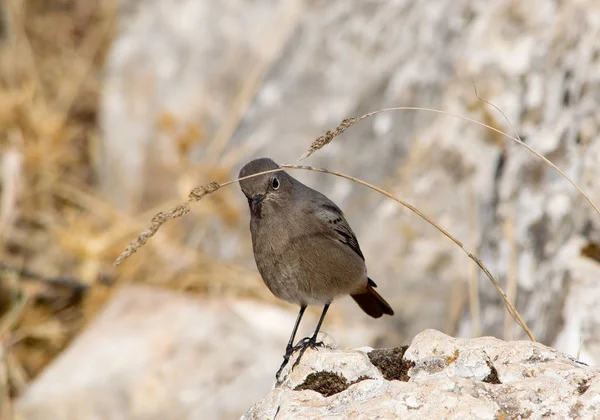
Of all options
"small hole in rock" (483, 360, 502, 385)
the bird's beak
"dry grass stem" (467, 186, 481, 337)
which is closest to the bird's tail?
"dry grass stem" (467, 186, 481, 337)

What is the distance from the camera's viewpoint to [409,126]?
595 cm

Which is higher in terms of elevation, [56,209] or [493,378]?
[56,209]

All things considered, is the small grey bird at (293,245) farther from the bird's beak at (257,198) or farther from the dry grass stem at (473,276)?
the dry grass stem at (473,276)

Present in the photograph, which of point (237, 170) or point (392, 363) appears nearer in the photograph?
point (392, 363)

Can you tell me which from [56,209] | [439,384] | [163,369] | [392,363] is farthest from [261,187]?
[56,209]

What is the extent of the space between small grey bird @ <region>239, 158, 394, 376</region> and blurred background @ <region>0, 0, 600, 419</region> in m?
0.31

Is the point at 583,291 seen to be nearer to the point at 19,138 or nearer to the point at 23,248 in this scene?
the point at 23,248

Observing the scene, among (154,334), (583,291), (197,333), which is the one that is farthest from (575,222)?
(154,334)

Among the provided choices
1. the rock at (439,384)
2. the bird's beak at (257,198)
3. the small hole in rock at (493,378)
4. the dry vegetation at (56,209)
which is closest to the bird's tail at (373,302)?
the bird's beak at (257,198)

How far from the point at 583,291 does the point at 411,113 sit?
243 centimetres

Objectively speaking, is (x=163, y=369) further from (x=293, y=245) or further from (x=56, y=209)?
(x=56, y=209)

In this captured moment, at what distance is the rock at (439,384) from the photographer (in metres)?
2.36

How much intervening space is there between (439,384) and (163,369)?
2945 millimetres

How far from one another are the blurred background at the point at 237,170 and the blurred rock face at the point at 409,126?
0.05ft
